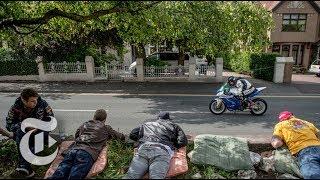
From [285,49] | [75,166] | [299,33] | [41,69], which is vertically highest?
[299,33]

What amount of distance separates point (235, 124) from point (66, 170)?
6408 mm

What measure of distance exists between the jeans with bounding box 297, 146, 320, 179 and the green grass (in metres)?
1.17

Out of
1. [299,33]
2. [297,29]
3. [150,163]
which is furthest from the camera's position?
[299,33]

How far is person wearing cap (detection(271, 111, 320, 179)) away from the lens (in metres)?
5.58

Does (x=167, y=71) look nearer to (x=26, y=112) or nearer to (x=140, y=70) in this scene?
(x=140, y=70)

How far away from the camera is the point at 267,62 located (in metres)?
20.0

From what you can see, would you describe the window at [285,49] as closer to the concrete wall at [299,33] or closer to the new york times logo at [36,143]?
the concrete wall at [299,33]

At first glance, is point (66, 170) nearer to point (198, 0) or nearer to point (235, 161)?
point (235, 161)

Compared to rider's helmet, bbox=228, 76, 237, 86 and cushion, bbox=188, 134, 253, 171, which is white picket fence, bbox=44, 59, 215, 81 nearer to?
rider's helmet, bbox=228, 76, 237, 86

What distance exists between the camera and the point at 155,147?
5629mm

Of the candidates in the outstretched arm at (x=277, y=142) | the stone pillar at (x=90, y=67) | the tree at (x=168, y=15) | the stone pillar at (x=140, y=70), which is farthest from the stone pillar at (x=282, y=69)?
the outstretched arm at (x=277, y=142)

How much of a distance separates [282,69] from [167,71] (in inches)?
264

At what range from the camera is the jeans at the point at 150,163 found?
17.0 feet

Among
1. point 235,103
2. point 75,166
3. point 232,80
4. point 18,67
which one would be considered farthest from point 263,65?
point 75,166
